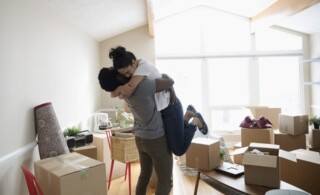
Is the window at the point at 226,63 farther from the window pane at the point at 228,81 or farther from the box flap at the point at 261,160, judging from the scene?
the box flap at the point at 261,160

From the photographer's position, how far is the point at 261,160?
5.44ft

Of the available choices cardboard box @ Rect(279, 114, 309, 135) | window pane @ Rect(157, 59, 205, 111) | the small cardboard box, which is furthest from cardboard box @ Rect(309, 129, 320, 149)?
window pane @ Rect(157, 59, 205, 111)

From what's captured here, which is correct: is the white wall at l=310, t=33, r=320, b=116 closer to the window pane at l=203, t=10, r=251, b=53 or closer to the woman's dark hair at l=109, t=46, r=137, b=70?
the window pane at l=203, t=10, r=251, b=53

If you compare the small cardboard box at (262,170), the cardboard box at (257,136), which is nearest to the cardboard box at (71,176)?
the small cardboard box at (262,170)

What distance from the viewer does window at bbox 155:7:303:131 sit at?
4.87 m

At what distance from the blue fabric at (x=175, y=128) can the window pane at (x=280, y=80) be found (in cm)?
371

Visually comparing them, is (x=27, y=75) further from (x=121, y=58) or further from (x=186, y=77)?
(x=186, y=77)

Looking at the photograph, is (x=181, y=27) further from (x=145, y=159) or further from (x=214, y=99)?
(x=145, y=159)

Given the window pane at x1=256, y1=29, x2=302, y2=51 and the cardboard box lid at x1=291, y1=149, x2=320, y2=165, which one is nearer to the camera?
the cardboard box lid at x1=291, y1=149, x2=320, y2=165

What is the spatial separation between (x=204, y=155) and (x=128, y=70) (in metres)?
0.99

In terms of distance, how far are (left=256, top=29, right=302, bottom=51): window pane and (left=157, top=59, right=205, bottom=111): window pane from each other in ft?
4.30

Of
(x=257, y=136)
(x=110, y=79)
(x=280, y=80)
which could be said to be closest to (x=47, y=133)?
(x=110, y=79)

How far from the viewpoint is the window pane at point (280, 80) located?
4925 mm

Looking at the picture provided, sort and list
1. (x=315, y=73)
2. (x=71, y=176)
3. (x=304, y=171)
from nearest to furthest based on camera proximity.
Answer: (x=71, y=176)
(x=304, y=171)
(x=315, y=73)
